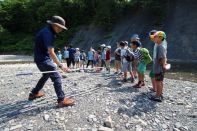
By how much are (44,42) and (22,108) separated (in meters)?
2.00

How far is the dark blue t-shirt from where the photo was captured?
822 centimetres

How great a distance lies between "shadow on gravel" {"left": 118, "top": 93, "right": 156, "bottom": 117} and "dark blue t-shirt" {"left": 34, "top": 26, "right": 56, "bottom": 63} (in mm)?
2605

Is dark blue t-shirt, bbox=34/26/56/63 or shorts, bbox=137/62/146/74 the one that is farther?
shorts, bbox=137/62/146/74

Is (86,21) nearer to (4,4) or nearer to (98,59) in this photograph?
(4,4)

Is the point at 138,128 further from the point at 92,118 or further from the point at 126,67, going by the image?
the point at 126,67

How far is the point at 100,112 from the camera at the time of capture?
28.0 ft

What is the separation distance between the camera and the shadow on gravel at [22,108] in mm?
8203

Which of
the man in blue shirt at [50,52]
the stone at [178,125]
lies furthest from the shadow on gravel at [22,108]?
the stone at [178,125]

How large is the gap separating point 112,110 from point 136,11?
130 feet

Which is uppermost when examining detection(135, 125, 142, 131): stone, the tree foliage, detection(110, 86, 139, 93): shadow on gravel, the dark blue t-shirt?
A: the tree foliage

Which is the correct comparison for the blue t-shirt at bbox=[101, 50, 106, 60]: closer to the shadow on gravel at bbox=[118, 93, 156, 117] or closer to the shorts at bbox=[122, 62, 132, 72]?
the shorts at bbox=[122, 62, 132, 72]

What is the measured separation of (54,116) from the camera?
8086 millimetres

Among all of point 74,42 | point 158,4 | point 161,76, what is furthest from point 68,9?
point 161,76

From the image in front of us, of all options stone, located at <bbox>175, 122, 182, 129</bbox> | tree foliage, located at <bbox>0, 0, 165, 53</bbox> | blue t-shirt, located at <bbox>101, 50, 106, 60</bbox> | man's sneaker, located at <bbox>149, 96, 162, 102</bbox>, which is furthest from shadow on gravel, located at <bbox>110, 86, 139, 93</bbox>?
tree foliage, located at <bbox>0, 0, 165, 53</bbox>
